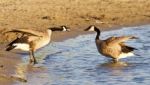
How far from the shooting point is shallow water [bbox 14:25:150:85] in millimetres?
10031

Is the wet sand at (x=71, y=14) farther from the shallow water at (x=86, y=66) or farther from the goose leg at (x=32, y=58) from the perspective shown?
the goose leg at (x=32, y=58)

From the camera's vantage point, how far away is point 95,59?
12.5 m

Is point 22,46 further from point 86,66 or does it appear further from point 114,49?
point 114,49

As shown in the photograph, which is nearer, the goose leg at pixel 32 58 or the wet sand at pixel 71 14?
the goose leg at pixel 32 58

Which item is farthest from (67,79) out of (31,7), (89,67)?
(31,7)

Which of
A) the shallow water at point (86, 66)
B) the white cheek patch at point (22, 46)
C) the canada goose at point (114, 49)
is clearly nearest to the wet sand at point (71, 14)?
the shallow water at point (86, 66)

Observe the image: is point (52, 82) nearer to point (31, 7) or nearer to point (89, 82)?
point (89, 82)

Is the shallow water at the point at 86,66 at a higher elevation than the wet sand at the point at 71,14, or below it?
higher

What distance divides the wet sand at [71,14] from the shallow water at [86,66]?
1260 mm

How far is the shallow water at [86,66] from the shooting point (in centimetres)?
1003

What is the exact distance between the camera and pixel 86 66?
453 inches

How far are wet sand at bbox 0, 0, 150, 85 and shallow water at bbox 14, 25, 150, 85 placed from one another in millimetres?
1260

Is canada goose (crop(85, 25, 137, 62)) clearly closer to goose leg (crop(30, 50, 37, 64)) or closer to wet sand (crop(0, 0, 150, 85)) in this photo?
goose leg (crop(30, 50, 37, 64))

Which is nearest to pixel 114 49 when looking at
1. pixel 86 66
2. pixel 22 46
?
pixel 86 66
